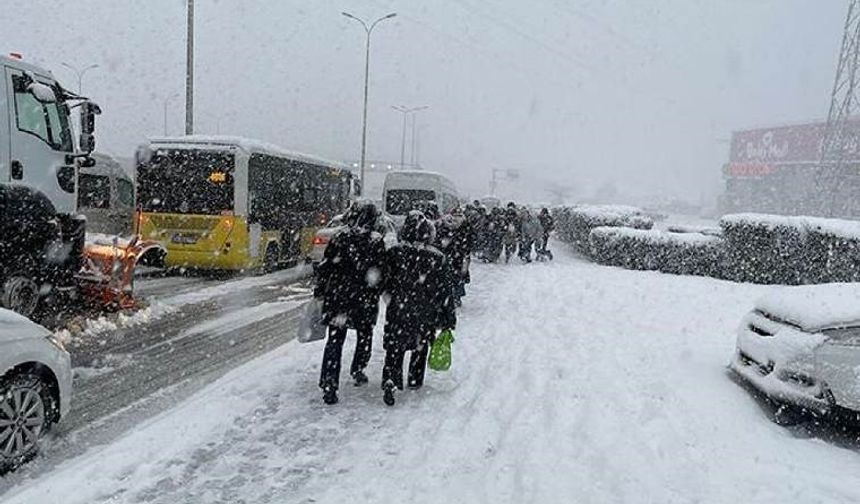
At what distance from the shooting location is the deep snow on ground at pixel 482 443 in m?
4.27

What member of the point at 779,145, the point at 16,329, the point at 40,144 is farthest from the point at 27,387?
the point at 779,145

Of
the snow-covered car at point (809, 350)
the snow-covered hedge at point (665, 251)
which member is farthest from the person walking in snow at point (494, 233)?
the snow-covered car at point (809, 350)

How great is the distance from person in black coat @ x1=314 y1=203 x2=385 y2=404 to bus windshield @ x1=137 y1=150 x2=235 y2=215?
30.7 feet

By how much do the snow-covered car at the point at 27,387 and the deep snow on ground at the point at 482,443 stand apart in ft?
1.04

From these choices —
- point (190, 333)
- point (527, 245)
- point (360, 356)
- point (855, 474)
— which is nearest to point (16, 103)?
point (190, 333)

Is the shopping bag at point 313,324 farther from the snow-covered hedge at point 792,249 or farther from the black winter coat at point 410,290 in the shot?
the snow-covered hedge at point 792,249

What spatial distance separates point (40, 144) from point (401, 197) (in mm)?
17100

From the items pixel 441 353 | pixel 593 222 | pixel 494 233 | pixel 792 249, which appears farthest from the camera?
pixel 593 222

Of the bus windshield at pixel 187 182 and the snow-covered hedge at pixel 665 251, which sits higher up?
the bus windshield at pixel 187 182

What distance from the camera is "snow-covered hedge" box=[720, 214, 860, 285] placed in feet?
47.4

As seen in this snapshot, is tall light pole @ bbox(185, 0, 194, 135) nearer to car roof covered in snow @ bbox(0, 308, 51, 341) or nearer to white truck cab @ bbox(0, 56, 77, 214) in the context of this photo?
white truck cab @ bbox(0, 56, 77, 214)

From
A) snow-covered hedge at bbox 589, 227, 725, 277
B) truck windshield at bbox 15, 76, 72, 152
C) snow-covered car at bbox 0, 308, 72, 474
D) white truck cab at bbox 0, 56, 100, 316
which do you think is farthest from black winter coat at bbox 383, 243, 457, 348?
snow-covered hedge at bbox 589, 227, 725, 277

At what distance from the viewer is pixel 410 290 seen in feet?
19.7

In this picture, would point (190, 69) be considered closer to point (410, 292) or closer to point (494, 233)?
point (494, 233)
